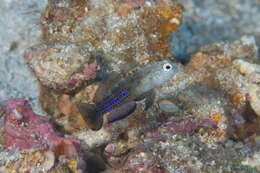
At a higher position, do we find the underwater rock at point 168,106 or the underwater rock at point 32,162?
the underwater rock at point 168,106

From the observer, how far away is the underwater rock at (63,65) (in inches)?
144

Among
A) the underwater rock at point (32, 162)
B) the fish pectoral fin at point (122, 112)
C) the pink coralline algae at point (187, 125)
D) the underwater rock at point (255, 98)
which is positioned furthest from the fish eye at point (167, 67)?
the underwater rock at point (32, 162)

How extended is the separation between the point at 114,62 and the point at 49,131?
1.71 meters

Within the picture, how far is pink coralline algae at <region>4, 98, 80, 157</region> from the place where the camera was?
346cm

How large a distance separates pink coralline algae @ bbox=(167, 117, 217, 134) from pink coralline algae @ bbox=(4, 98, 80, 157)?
1538 millimetres

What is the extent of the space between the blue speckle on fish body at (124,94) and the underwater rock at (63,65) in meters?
0.69

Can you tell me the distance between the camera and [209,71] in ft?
15.6

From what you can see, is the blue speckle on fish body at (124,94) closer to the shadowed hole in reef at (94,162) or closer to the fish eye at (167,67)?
the fish eye at (167,67)

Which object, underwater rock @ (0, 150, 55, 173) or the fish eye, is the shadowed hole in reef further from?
the fish eye

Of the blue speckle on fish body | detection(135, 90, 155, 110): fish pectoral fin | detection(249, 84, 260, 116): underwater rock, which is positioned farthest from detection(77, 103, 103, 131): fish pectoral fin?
detection(249, 84, 260, 116): underwater rock

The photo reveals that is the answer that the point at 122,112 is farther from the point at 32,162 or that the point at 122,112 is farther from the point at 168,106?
the point at 32,162

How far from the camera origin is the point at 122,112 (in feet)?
10.7

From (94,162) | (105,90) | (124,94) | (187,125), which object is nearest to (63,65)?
(105,90)

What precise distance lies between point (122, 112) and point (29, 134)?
Result: 1.51 meters
